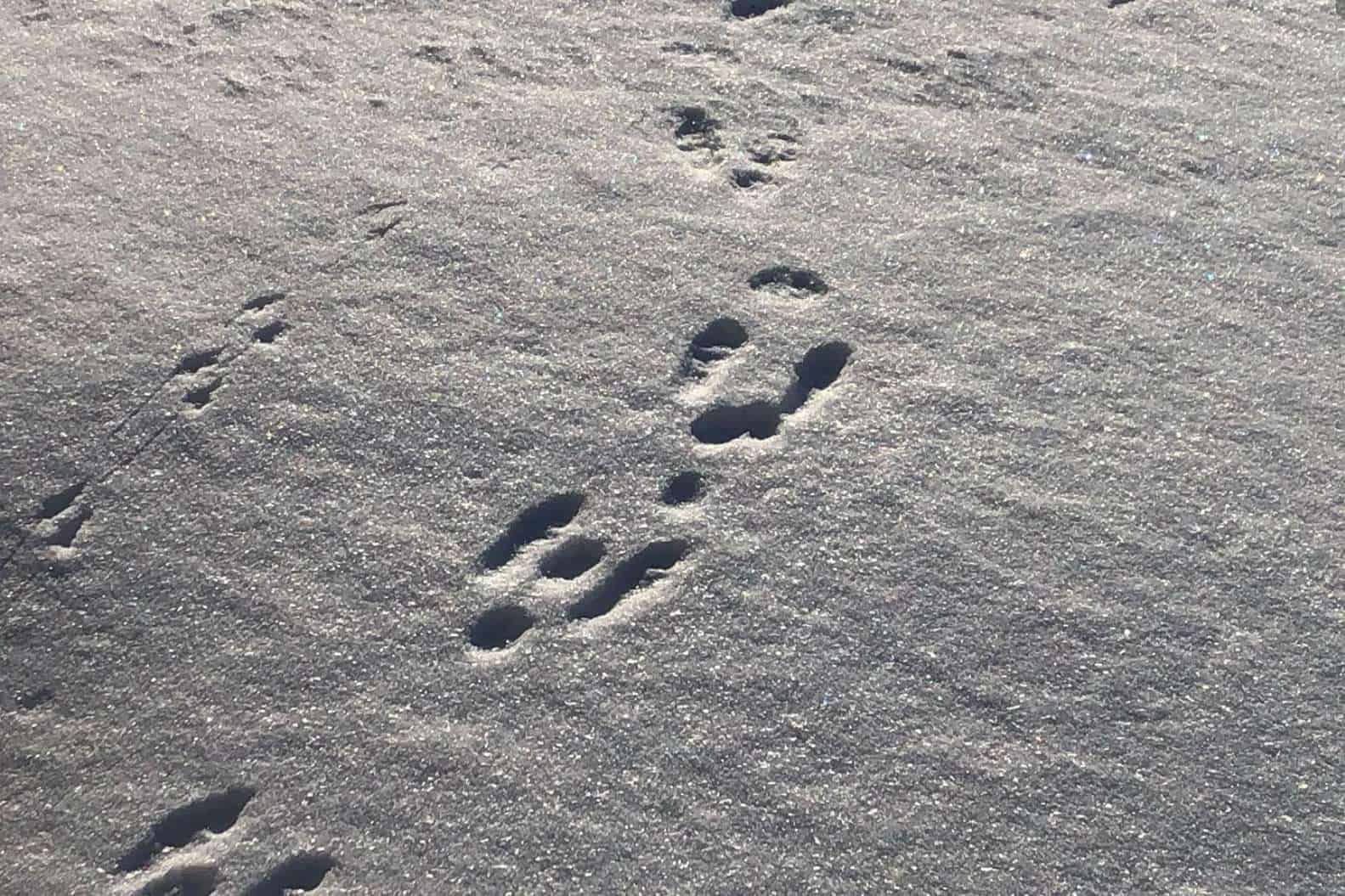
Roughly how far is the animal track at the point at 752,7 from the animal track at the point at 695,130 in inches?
16.9

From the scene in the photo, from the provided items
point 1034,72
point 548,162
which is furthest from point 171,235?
point 1034,72

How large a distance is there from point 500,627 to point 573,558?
19cm

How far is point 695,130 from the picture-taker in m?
3.15

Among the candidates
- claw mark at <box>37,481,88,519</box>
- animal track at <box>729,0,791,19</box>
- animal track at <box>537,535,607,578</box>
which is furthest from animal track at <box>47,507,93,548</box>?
animal track at <box>729,0,791,19</box>

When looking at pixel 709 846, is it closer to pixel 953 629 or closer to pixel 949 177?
pixel 953 629

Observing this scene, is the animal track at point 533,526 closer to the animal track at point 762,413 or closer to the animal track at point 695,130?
the animal track at point 762,413

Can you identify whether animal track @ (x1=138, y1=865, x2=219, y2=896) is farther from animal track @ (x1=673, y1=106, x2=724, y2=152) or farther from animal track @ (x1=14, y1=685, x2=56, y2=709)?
animal track @ (x1=673, y1=106, x2=724, y2=152)

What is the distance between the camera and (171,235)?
2.94m

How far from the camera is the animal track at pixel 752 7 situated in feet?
11.3

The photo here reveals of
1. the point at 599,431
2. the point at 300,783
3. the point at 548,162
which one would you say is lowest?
the point at 300,783

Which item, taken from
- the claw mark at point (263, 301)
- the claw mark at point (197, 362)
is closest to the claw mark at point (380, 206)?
the claw mark at point (263, 301)

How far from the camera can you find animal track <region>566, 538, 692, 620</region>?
7.59 ft

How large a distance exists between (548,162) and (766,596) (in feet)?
4.27

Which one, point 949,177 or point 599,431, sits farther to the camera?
point 949,177
